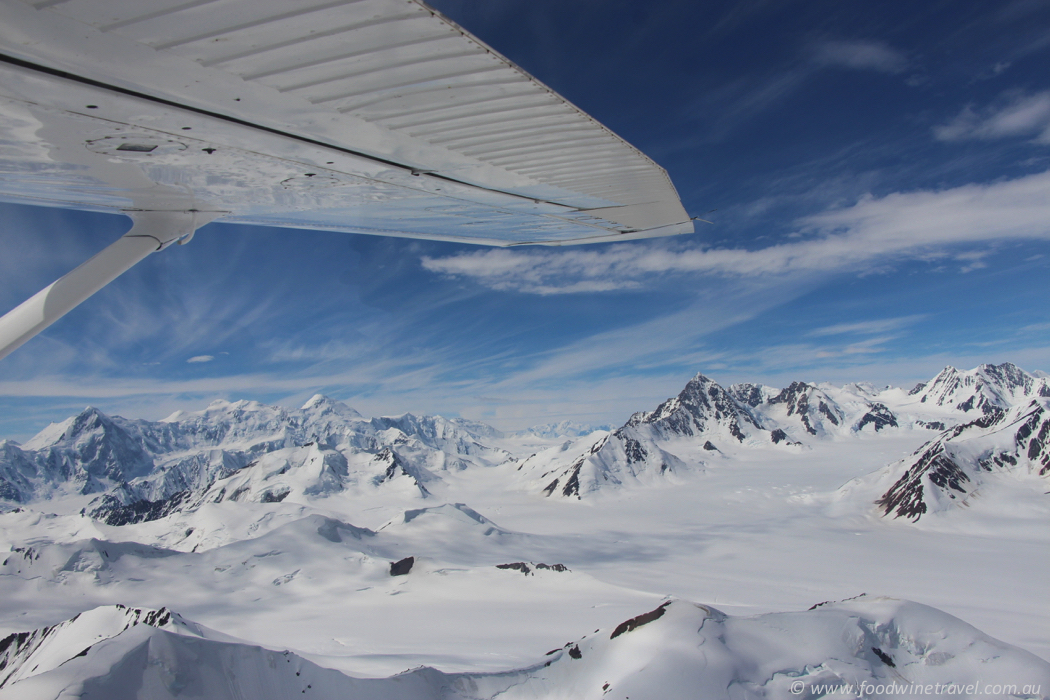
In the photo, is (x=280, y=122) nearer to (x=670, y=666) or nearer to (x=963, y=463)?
(x=670, y=666)

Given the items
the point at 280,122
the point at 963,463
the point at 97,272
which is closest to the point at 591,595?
the point at 97,272

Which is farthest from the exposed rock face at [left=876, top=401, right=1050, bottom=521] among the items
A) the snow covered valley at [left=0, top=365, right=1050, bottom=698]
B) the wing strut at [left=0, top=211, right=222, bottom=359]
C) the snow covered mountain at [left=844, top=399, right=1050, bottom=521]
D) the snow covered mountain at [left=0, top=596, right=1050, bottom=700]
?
the wing strut at [left=0, top=211, right=222, bottom=359]

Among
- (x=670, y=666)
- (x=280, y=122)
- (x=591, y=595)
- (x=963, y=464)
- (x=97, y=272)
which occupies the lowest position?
(x=591, y=595)

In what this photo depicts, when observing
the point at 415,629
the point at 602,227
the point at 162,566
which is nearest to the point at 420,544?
the point at 162,566

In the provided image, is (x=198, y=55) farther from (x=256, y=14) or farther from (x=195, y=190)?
(x=195, y=190)

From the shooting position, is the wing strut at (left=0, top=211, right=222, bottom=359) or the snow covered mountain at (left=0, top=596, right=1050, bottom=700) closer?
the wing strut at (left=0, top=211, right=222, bottom=359)

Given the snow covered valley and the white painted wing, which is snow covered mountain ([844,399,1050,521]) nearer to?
the snow covered valley
